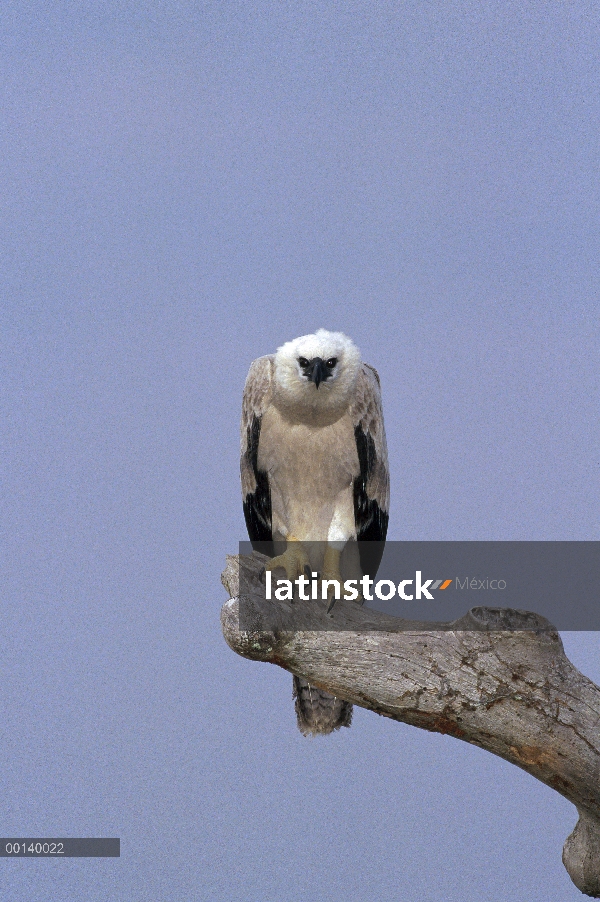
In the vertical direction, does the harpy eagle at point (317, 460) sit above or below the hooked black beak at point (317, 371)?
below

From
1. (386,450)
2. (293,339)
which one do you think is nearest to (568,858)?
(386,450)

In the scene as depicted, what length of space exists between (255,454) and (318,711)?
1.53m

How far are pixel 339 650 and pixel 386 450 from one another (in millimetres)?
1546

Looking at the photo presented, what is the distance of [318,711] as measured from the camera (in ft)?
19.6

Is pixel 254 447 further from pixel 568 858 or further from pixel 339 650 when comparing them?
pixel 568 858

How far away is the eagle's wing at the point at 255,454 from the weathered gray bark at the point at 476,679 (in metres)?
1.17

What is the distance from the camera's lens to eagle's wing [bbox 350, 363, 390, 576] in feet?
19.3

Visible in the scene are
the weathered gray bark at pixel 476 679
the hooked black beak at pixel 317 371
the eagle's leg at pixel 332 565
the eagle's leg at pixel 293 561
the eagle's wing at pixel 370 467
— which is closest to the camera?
the weathered gray bark at pixel 476 679

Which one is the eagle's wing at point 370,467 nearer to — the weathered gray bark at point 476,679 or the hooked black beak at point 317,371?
the hooked black beak at point 317,371

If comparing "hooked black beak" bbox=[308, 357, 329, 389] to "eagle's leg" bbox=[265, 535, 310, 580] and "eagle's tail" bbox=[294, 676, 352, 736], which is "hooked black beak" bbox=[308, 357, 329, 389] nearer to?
"eagle's leg" bbox=[265, 535, 310, 580]

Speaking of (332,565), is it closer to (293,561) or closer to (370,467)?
(293,561)

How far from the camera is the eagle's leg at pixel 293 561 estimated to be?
5.65 meters

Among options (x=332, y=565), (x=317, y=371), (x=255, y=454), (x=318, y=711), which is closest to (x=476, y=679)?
(x=332, y=565)

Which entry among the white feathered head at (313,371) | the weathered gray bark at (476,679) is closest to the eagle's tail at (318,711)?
the weathered gray bark at (476,679)
